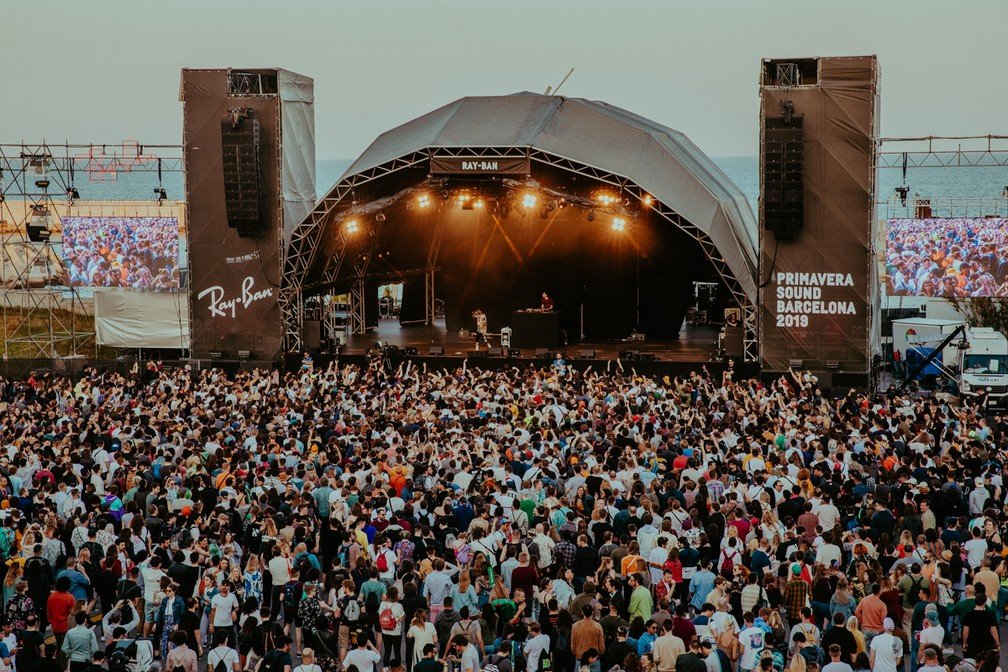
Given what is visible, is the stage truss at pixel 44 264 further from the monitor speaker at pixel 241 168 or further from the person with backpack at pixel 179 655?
the person with backpack at pixel 179 655

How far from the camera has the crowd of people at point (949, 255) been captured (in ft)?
92.3

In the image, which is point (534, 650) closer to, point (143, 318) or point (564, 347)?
point (564, 347)

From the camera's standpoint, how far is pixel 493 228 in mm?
35188

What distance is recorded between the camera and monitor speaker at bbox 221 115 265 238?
2875 centimetres

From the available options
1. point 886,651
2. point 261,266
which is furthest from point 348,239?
point 886,651

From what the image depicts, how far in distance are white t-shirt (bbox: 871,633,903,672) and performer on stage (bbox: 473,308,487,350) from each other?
2390 cm

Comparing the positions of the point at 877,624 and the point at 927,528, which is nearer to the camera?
the point at 877,624

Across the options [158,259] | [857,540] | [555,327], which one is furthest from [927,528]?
[158,259]

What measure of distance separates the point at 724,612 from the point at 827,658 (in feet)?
2.89

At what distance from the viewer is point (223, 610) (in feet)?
36.7

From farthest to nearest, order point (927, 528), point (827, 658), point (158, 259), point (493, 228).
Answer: point (493, 228)
point (158, 259)
point (927, 528)
point (827, 658)

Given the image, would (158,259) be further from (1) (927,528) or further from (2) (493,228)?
(1) (927,528)

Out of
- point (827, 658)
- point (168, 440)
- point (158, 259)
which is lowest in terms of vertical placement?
point (827, 658)

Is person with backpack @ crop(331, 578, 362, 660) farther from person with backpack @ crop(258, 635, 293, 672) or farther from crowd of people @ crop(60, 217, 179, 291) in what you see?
crowd of people @ crop(60, 217, 179, 291)
